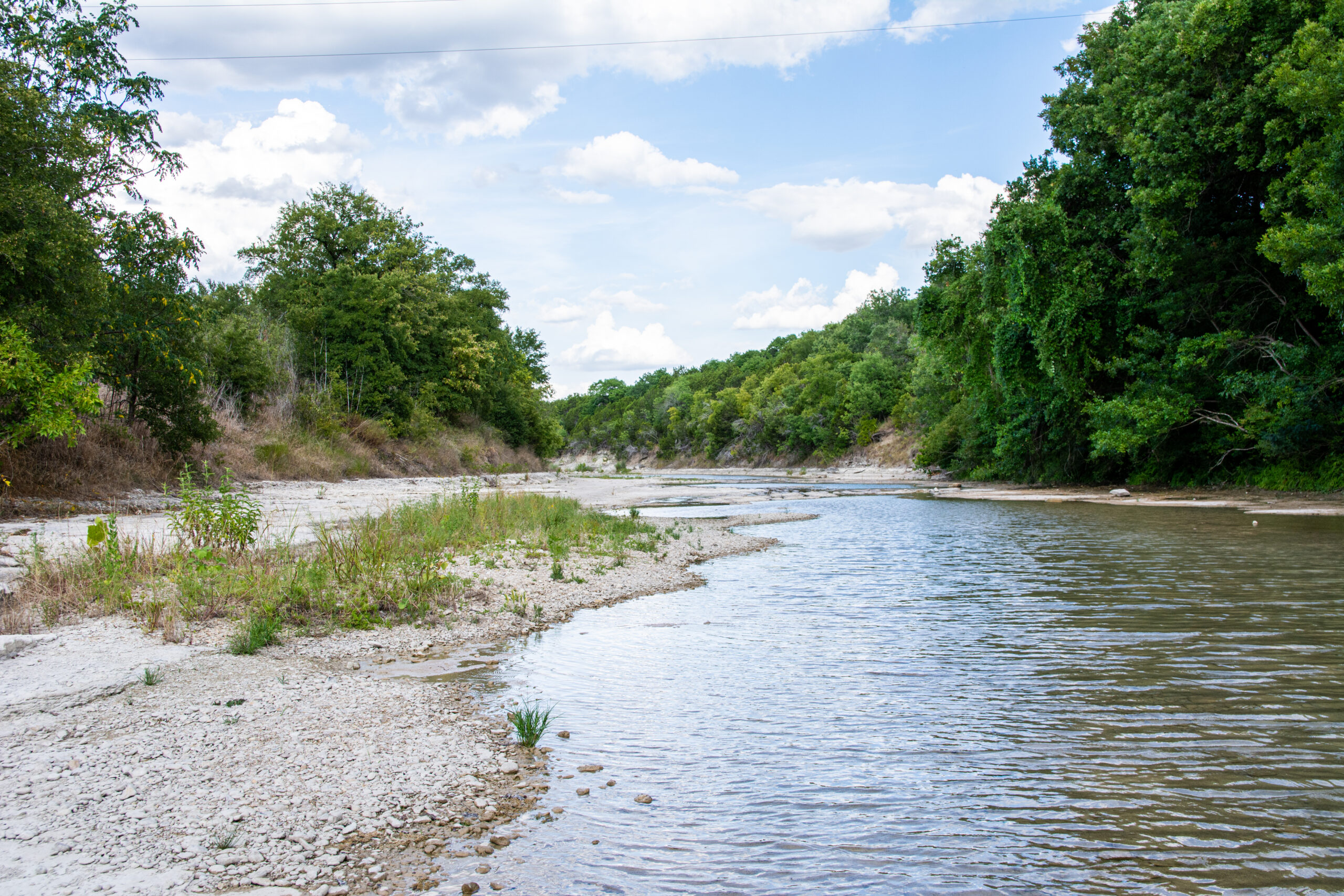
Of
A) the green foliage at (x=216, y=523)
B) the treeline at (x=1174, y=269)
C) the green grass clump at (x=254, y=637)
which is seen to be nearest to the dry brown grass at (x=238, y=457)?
the green foliage at (x=216, y=523)

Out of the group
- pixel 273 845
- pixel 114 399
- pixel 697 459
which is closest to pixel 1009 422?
pixel 114 399

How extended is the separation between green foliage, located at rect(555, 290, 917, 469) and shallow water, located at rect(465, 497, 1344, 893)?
55104 millimetres

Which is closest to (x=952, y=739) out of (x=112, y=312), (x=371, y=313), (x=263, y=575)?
(x=263, y=575)

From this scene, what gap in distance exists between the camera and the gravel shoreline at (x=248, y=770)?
359cm

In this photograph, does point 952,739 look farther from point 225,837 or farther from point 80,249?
point 80,249

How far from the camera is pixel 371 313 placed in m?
39.1

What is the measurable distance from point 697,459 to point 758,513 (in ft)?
294

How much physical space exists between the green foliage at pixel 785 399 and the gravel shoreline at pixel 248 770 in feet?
197

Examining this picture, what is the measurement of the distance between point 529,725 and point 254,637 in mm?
3431

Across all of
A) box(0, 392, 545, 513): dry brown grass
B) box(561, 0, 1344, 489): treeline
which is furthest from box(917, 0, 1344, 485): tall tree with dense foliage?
box(0, 392, 545, 513): dry brown grass

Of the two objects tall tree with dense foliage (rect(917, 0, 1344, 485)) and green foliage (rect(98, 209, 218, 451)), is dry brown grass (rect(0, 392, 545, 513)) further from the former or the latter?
tall tree with dense foliage (rect(917, 0, 1344, 485))

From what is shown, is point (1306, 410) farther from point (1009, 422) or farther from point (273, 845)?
point (273, 845)

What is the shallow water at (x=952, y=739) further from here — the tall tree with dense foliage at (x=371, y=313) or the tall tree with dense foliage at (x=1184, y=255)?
the tall tree with dense foliage at (x=371, y=313)

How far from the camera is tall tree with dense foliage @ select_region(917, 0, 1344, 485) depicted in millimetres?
19719
